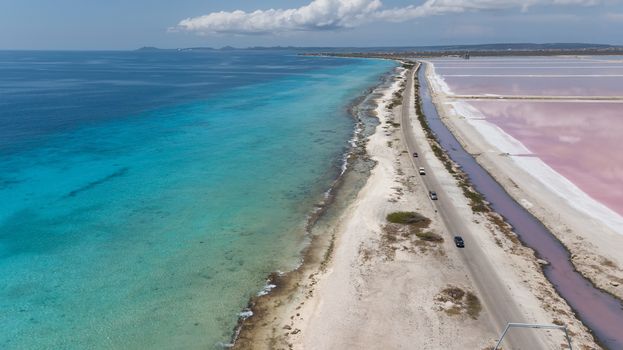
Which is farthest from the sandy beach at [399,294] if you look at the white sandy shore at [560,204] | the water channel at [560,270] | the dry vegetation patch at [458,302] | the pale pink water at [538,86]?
the pale pink water at [538,86]

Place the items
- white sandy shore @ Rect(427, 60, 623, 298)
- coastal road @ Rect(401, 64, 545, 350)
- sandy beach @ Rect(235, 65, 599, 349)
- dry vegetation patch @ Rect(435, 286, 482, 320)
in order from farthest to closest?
white sandy shore @ Rect(427, 60, 623, 298)
dry vegetation patch @ Rect(435, 286, 482, 320)
sandy beach @ Rect(235, 65, 599, 349)
coastal road @ Rect(401, 64, 545, 350)

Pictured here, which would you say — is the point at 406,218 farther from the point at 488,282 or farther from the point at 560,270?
the point at 560,270

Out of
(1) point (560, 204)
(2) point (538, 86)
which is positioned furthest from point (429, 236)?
(2) point (538, 86)

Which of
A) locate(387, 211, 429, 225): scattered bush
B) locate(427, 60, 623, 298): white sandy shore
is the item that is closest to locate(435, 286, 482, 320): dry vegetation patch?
locate(427, 60, 623, 298): white sandy shore

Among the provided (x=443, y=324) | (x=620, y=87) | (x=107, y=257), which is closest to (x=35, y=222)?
(x=107, y=257)

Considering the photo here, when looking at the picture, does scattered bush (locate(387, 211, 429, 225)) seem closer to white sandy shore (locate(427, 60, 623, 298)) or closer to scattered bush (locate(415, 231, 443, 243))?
scattered bush (locate(415, 231, 443, 243))
